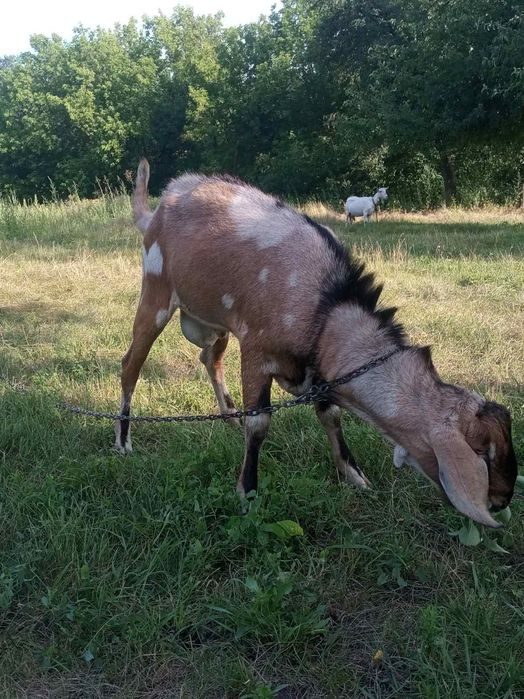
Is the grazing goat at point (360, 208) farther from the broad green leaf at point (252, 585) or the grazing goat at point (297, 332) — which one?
the broad green leaf at point (252, 585)

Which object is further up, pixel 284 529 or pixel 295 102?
pixel 295 102

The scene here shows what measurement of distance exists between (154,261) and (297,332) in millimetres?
1337

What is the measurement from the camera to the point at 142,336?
377 cm

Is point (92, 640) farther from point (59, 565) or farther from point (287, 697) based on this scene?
point (287, 697)

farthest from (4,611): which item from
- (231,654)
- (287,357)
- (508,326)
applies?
(508,326)

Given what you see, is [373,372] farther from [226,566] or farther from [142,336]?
[142,336]

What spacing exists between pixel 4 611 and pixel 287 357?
1.58 meters

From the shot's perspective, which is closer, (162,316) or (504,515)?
(504,515)

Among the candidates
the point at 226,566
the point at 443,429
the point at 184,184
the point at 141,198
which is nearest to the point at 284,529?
the point at 226,566

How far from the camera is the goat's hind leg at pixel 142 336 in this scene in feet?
11.9

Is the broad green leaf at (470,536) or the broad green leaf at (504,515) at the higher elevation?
the broad green leaf at (504,515)

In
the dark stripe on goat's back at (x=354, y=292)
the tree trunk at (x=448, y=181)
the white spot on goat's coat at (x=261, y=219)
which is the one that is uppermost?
the white spot on goat's coat at (x=261, y=219)

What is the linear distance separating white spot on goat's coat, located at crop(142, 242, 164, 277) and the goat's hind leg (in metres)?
0.11

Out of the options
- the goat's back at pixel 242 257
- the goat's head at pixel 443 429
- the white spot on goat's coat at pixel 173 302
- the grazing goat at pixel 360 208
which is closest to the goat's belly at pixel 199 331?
the white spot on goat's coat at pixel 173 302
